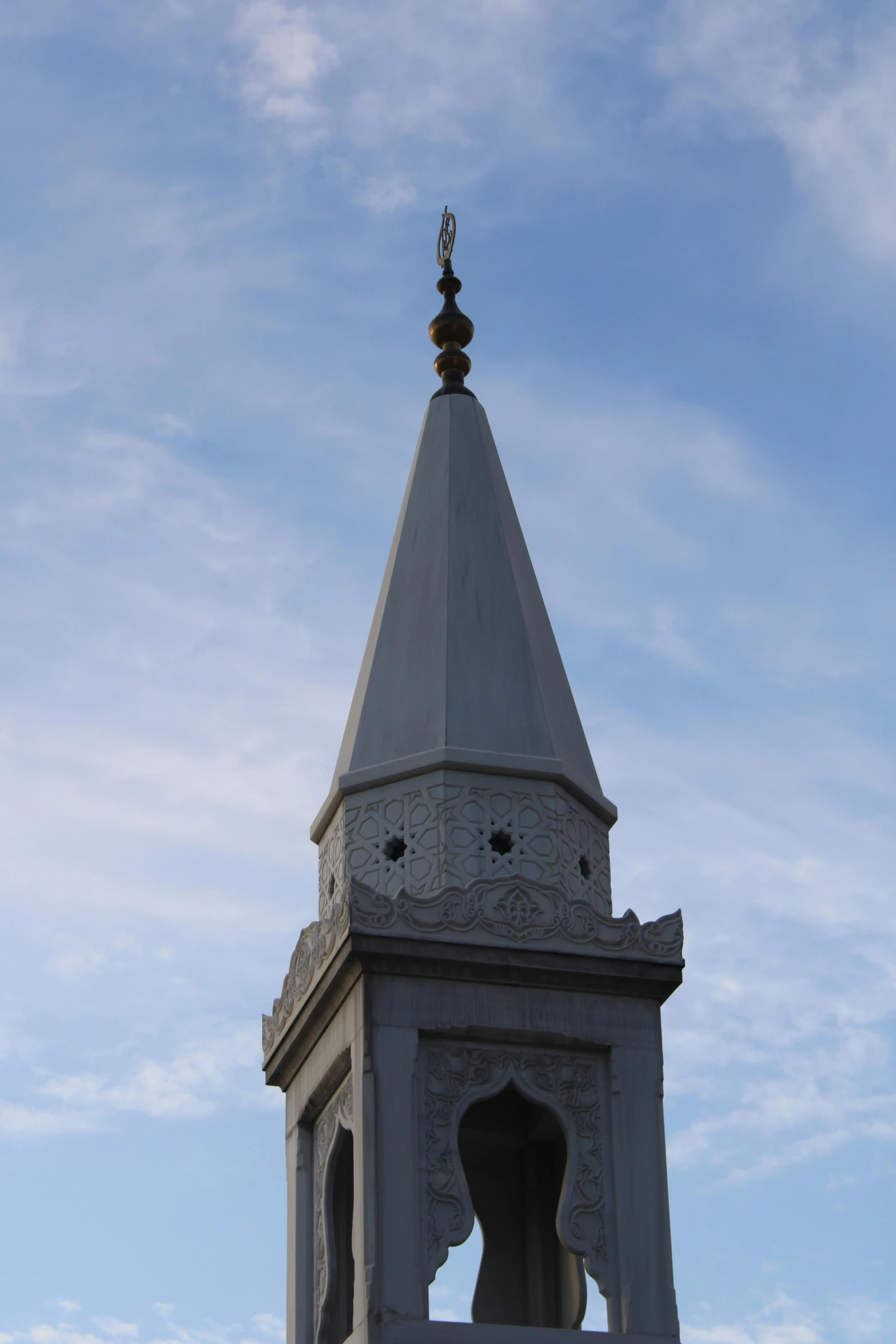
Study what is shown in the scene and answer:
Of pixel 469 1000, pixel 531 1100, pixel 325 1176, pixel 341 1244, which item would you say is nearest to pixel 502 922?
pixel 469 1000

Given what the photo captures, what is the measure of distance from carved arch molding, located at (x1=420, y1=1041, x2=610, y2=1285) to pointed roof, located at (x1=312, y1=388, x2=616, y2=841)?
2612 millimetres

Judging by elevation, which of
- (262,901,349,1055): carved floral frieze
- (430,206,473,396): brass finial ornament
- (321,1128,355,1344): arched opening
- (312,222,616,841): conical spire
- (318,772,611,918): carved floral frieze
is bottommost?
(321,1128,355,1344): arched opening

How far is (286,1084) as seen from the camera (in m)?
17.7

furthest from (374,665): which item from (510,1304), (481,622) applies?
(510,1304)

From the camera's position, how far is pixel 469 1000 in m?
15.8

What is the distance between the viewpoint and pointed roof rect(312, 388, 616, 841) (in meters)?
17.3

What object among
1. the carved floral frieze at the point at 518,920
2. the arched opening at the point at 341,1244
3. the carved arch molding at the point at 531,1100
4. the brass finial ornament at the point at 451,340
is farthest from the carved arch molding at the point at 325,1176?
the brass finial ornament at the point at 451,340

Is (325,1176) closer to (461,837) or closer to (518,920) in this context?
(518,920)

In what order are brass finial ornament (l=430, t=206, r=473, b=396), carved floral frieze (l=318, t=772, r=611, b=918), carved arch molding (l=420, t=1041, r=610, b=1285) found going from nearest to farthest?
carved arch molding (l=420, t=1041, r=610, b=1285) → carved floral frieze (l=318, t=772, r=611, b=918) → brass finial ornament (l=430, t=206, r=473, b=396)

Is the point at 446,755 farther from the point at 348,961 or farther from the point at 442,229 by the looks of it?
the point at 442,229

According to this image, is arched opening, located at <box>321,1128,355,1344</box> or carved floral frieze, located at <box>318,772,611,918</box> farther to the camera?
carved floral frieze, located at <box>318,772,611,918</box>

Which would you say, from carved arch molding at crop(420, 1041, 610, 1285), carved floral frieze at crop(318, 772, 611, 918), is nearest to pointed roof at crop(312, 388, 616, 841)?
carved floral frieze at crop(318, 772, 611, 918)

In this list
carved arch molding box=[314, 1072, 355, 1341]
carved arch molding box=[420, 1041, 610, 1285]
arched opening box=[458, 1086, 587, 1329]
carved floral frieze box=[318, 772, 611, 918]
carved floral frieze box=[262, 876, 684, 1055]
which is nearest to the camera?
carved arch molding box=[420, 1041, 610, 1285]

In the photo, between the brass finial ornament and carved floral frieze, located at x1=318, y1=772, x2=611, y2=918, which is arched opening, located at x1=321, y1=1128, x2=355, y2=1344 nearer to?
carved floral frieze, located at x1=318, y1=772, x2=611, y2=918
